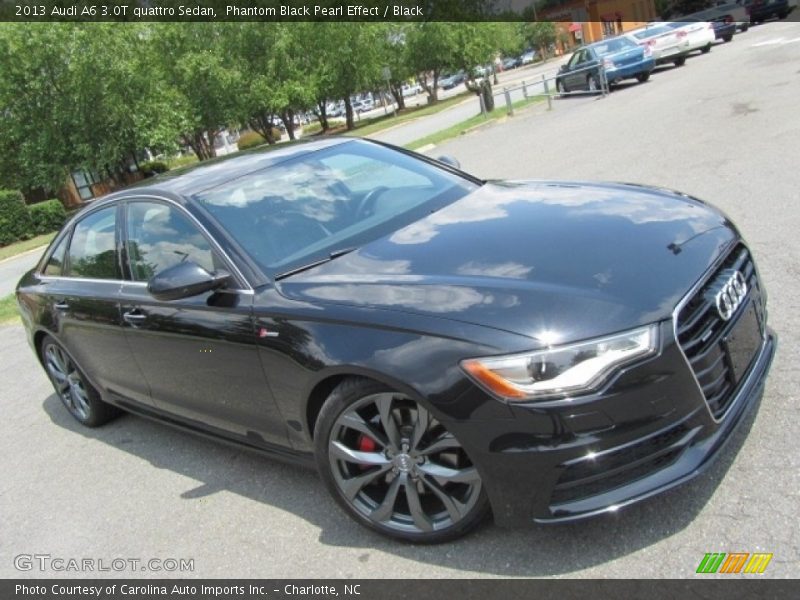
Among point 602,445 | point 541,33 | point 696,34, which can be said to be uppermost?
point 541,33

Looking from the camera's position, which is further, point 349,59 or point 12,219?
point 349,59

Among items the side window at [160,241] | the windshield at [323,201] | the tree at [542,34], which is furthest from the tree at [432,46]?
the side window at [160,241]

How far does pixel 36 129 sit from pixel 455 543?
3045 centimetres

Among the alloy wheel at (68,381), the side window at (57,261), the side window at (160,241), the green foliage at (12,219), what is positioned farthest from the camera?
the green foliage at (12,219)

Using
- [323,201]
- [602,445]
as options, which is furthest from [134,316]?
[602,445]

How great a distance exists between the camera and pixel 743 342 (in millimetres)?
2959

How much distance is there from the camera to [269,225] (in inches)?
145

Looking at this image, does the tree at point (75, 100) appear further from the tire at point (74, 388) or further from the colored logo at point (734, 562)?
the colored logo at point (734, 562)

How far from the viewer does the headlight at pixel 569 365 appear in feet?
8.21

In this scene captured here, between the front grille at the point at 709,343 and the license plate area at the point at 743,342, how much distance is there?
27mm

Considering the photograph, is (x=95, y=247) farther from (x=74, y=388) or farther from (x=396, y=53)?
(x=396, y=53)

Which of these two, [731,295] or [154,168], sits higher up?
[731,295]

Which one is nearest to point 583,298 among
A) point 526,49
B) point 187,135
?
point 187,135

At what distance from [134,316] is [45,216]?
25375 mm
